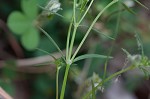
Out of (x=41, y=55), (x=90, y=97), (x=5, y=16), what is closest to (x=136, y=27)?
(x=41, y=55)

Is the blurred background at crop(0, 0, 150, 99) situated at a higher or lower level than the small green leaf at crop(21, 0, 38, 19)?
lower

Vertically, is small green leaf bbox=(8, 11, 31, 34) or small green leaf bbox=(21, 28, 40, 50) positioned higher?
small green leaf bbox=(8, 11, 31, 34)

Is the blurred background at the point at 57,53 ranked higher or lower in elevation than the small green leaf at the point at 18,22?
lower

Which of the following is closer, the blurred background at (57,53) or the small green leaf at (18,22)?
the small green leaf at (18,22)

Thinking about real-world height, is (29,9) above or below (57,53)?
above

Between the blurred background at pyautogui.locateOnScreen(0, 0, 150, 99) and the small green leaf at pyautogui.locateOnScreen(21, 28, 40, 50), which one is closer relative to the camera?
the small green leaf at pyautogui.locateOnScreen(21, 28, 40, 50)

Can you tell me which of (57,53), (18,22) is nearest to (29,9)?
(18,22)

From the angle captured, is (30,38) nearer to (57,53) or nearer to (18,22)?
(18,22)

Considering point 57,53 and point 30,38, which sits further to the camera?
point 57,53
